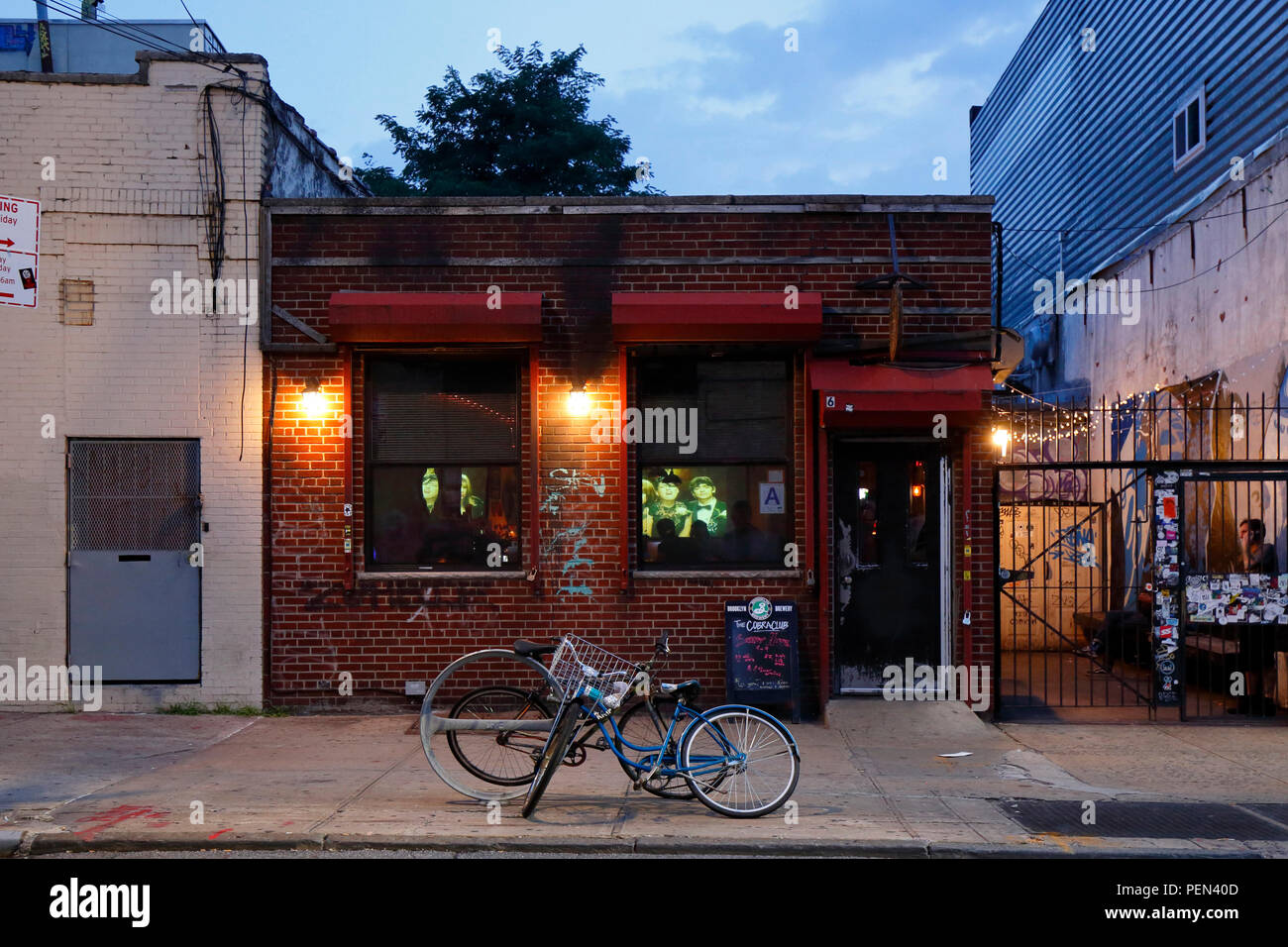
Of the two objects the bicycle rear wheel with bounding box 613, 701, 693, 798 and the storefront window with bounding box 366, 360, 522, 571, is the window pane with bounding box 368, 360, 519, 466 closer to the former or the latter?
the storefront window with bounding box 366, 360, 522, 571

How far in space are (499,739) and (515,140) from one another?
24.8 meters

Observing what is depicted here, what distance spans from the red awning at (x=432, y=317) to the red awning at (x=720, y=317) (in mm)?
896

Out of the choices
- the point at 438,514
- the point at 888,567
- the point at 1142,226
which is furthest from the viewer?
the point at 1142,226

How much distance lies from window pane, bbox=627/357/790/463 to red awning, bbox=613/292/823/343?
1.95 feet

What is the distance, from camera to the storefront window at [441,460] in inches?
419

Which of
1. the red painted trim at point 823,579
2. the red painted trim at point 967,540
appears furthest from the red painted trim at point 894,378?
the red painted trim at point 967,540

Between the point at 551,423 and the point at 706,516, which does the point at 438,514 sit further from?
the point at 706,516

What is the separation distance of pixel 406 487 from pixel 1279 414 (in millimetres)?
9114

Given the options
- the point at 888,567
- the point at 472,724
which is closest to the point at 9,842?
the point at 472,724

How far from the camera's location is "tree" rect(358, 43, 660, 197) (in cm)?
2884

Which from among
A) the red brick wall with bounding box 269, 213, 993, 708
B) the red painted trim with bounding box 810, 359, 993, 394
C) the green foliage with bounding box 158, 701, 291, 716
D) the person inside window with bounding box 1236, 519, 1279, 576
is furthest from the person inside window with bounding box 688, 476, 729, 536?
the person inside window with bounding box 1236, 519, 1279, 576

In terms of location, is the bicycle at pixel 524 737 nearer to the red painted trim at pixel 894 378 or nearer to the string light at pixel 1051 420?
the red painted trim at pixel 894 378

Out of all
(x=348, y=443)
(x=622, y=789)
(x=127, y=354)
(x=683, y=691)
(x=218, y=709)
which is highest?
(x=127, y=354)

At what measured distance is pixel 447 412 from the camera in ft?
35.0
